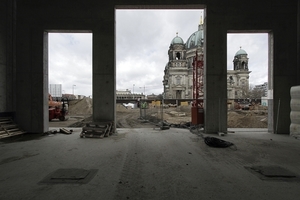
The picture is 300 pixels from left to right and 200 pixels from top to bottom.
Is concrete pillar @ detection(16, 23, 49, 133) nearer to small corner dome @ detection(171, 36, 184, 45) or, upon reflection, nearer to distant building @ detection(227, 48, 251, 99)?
small corner dome @ detection(171, 36, 184, 45)

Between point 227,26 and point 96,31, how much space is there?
23.8 feet

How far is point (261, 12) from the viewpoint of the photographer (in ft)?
29.6

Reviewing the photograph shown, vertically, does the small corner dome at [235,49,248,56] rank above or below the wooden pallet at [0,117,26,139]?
above

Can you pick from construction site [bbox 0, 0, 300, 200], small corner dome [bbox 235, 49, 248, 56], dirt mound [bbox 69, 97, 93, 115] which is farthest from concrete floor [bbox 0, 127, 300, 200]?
small corner dome [bbox 235, 49, 248, 56]

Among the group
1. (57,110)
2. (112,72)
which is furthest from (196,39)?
(112,72)

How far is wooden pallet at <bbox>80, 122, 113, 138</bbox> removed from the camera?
8.15 m

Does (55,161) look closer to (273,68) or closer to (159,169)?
(159,169)

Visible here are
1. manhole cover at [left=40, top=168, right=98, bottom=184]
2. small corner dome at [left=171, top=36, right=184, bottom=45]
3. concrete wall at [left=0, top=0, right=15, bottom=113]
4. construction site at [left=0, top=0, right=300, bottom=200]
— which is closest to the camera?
manhole cover at [left=40, top=168, right=98, bottom=184]

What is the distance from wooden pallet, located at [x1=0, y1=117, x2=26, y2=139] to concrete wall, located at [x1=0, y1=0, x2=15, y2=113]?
1.76 ft

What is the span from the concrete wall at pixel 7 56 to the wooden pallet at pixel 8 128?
54 centimetres

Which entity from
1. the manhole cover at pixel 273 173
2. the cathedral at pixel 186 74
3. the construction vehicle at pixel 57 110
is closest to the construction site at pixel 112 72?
the manhole cover at pixel 273 173

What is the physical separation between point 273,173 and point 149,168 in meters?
3.11

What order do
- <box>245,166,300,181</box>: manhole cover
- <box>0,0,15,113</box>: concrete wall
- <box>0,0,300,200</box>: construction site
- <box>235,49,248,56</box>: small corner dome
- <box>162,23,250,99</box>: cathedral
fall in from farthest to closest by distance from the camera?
<box>235,49,248,56</box>: small corner dome, <box>162,23,250,99</box>: cathedral, <box>0,0,15,113</box>: concrete wall, <box>0,0,300,200</box>: construction site, <box>245,166,300,181</box>: manhole cover

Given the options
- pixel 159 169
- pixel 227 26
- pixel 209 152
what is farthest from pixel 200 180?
pixel 227 26
